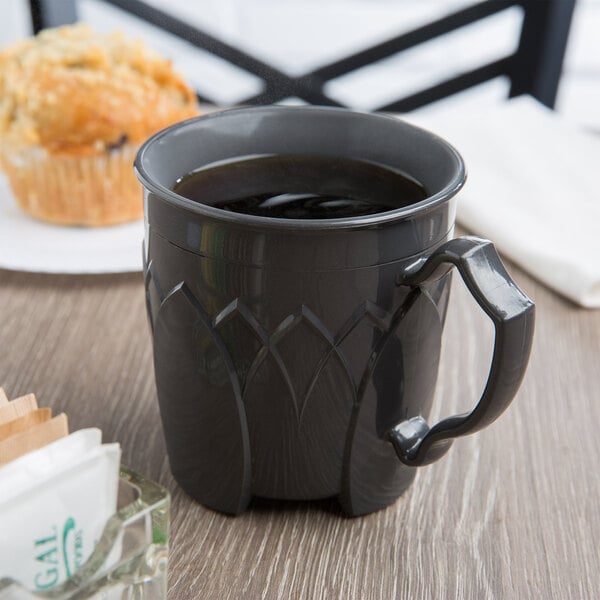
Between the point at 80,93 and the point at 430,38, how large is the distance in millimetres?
814

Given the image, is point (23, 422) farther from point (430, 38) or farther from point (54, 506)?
point (430, 38)

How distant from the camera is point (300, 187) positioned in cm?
45

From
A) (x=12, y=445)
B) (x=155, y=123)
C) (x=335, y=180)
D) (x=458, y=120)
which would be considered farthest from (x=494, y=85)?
(x=12, y=445)

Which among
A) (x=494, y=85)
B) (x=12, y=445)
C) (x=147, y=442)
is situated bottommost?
(x=494, y=85)

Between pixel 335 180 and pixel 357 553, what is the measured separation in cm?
20

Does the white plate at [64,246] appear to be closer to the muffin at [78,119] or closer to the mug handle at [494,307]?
the muffin at [78,119]

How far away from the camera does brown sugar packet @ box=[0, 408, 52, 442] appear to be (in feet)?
1.12

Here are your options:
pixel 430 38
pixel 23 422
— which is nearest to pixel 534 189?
pixel 23 422

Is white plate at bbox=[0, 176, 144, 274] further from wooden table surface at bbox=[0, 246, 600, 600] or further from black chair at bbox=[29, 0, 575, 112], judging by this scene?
black chair at bbox=[29, 0, 575, 112]

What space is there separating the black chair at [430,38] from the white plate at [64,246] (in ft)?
2.00

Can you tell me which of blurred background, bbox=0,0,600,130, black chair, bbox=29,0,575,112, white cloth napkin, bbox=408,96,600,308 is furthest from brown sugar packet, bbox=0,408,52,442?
blurred background, bbox=0,0,600,130

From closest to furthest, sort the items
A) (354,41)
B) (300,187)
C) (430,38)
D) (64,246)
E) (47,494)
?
(47,494) < (300,187) < (64,246) < (430,38) < (354,41)

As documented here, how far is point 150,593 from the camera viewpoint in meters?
0.38

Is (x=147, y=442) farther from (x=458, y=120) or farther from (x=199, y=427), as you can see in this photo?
(x=458, y=120)
